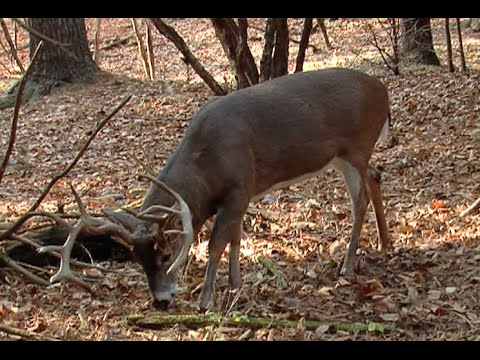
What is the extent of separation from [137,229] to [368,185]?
2.32 m

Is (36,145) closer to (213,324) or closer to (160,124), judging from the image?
(160,124)

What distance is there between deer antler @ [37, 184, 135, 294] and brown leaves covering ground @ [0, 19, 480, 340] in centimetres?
35

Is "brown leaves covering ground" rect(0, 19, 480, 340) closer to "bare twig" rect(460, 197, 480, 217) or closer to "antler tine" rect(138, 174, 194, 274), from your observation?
"bare twig" rect(460, 197, 480, 217)

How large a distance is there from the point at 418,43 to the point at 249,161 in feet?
30.2

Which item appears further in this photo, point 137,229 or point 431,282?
point 431,282

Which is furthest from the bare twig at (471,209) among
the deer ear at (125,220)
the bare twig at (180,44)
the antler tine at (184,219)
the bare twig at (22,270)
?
the bare twig at (180,44)

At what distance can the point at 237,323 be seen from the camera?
4945 millimetres

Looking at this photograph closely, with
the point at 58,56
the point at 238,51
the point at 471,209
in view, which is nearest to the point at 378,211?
the point at 471,209

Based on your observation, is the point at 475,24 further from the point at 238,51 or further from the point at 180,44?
the point at 180,44

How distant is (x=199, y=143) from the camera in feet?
19.3

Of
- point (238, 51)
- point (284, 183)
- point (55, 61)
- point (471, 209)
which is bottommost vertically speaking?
point (471, 209)

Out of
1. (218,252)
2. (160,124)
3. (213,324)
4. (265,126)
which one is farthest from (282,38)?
(213,324)

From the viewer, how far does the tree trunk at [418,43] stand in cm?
1415

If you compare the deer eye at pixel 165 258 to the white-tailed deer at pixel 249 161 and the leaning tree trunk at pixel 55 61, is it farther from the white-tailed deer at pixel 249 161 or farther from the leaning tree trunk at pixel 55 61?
the leaning tree trunk at pixel 55 61
